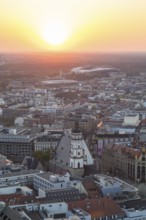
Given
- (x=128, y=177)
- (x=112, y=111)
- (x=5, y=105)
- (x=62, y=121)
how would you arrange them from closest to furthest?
1. (x=128, y=177)
2. (x=62, y=121)
3. (x=112, y=111)
4. (x=5, y=105)

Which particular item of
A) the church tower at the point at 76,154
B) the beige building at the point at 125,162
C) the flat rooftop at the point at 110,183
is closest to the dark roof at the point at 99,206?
the flat rooftop at the point at 110,183

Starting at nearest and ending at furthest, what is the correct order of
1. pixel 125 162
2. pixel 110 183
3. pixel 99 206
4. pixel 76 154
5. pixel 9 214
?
1. pixel 9 214
2. pixel 99 206
3. pixel 110 183
4. pixel 76 154
5. pixel 125 162

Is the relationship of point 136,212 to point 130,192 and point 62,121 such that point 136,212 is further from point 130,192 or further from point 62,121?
point 62,121

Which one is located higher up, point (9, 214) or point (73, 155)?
point (9, 214)

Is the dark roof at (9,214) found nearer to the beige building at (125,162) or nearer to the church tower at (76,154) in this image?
the church tower at (76,154)

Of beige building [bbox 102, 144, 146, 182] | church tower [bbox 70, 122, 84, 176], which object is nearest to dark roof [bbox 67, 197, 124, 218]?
church tower [bbox 70, 122, 84, 176]

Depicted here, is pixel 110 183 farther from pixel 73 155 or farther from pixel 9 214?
pixel 9 214

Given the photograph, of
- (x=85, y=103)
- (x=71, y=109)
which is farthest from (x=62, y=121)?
(x=85, y=103)

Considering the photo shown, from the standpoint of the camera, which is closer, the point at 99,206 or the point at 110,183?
the point at 99,206

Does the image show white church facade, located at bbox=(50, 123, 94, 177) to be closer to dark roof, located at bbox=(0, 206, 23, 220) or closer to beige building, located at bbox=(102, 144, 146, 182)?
beige building, located at bbox=(102, 144, 146, 182)

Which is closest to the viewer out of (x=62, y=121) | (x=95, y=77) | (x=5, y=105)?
(x=62, y=121)

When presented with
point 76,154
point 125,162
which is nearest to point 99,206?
point 76,154
